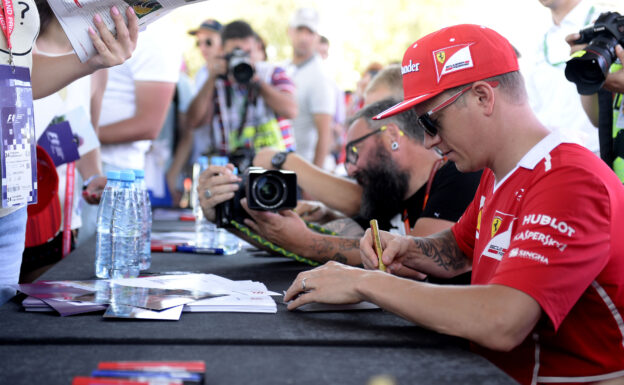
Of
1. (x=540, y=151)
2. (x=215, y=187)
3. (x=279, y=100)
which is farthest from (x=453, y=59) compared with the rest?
(x=279, y=100)

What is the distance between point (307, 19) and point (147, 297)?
451 centimetres

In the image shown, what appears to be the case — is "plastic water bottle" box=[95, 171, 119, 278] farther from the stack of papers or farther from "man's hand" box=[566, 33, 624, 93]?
"man's hand" box=[566, 33, 624, 93]

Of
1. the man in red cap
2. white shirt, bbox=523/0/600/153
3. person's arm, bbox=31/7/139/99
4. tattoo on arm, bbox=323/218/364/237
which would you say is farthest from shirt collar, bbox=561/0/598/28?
person's arm, bbox=31/7/139/99

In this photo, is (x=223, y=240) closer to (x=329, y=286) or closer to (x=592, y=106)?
(x=329, y=286)

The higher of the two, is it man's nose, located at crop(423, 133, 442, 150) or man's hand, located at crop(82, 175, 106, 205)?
man's nose, located at crop(423, 133, 442, 150)

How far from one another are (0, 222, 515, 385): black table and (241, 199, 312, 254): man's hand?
29.2 inches

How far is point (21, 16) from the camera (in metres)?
1.57

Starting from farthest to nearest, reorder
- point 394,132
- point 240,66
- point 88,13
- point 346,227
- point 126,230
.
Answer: point 240,66
point 346,227
point 394,132
point 126,230
point 88,13

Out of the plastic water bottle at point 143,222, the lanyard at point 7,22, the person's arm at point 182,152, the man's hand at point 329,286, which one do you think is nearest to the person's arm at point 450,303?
the man's hand at point 329,286

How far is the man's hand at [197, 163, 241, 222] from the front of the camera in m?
2.27

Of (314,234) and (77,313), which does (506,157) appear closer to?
(314,234)

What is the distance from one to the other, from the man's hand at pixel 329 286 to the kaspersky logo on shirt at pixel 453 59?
1.76 ft

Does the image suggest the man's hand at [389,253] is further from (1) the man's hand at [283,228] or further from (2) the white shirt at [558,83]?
(2) the white shirt at [558,83]

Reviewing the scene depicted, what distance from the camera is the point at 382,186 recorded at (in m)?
2.61
